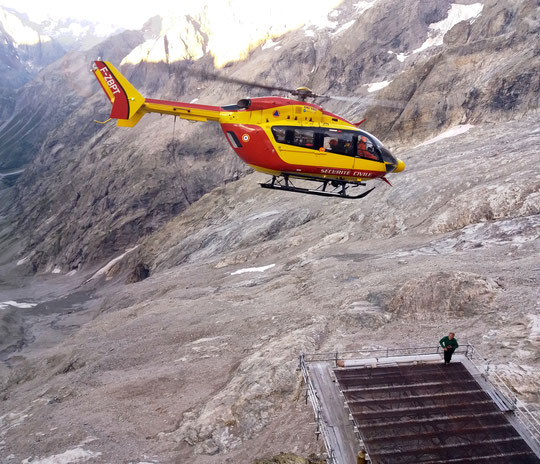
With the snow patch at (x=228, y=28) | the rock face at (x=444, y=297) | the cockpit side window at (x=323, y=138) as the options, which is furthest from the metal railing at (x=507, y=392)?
the snow patch at (x=228, y=28)

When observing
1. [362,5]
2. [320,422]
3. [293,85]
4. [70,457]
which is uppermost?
[362,5]

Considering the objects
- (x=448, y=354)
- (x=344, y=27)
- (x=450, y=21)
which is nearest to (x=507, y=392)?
(x=448, y=354)

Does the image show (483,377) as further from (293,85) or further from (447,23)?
(293,85)

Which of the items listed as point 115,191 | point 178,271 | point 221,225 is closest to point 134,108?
point 178,271

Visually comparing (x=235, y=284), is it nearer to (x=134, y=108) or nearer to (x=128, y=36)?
(x=134, y=108)

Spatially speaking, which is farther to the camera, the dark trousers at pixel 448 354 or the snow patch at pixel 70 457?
the snow patch at pixel 70 457

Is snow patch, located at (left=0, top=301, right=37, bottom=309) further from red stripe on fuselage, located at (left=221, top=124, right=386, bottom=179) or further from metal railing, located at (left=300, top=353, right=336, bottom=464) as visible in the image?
metal railing, located at (left=300, top=353, right=336, bottom=464)

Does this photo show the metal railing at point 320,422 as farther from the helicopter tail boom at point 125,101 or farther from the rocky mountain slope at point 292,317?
the helicopter tail boom at point 125,101
